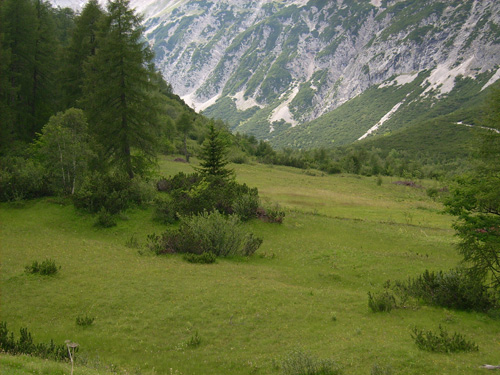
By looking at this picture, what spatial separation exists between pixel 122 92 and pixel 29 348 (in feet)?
85.6

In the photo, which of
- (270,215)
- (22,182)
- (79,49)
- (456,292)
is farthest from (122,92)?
(456,292)

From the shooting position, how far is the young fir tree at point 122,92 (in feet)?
102

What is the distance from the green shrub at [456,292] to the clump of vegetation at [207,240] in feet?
35.6

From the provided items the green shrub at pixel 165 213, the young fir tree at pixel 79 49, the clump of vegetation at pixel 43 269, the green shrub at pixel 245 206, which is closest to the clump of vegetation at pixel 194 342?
the clump of vegetation at pixel 43 269

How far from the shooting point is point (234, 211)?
2947cm

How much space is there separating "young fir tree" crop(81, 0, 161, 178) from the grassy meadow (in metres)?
8.31

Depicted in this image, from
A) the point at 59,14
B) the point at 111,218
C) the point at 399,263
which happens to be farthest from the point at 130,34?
the point at 59,14

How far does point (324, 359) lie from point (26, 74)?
4939cm

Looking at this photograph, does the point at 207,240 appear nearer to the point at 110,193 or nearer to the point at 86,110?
the point at 110,193

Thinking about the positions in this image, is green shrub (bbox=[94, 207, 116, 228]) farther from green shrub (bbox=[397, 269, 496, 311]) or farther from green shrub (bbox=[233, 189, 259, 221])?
green shrub (bbox=[397, 269, 496, 311])

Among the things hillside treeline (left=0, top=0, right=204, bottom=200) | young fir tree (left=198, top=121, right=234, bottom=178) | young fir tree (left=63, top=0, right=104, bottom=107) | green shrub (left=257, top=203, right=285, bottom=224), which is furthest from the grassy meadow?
young fir tree (left=63, top=0, right=104, bottom=107)

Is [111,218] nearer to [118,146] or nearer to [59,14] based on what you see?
[118,146]

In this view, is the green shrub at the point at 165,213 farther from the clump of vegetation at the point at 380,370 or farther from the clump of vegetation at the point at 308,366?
the clump of vegetation at the point at 380,370

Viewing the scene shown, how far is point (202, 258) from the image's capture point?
66.0 feet
